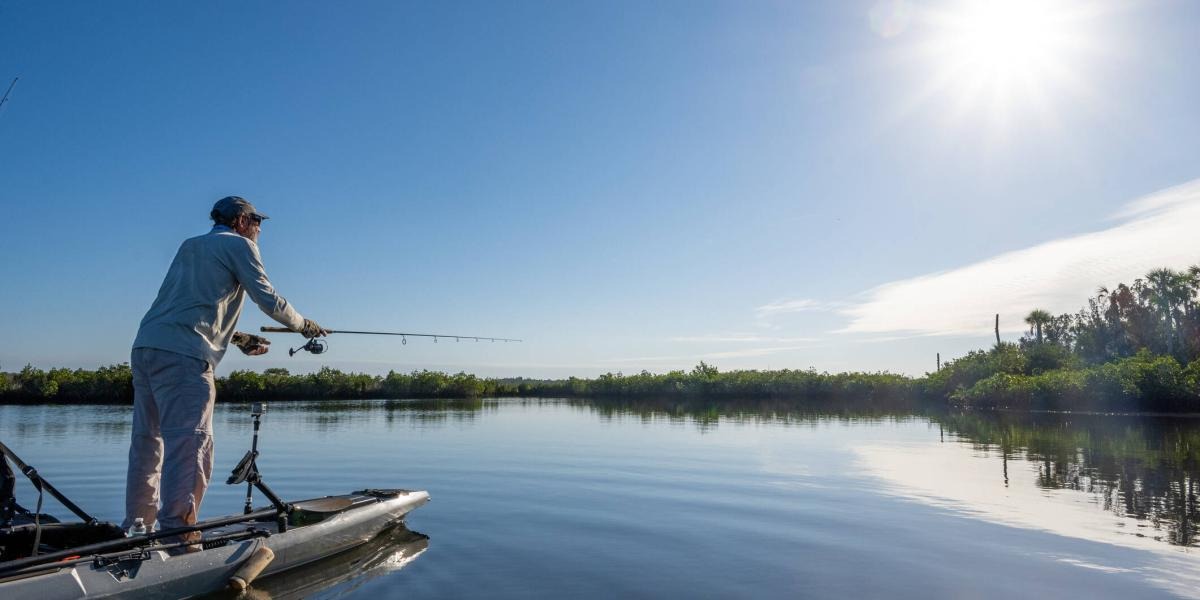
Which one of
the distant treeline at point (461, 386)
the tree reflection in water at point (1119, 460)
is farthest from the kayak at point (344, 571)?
the distant treeline at point (461, 386)

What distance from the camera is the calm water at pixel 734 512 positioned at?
6.34 m

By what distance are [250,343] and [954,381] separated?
61167 mm

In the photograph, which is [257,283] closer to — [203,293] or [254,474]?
[203,293]

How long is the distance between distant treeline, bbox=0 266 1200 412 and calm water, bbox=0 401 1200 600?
22727 millimetres

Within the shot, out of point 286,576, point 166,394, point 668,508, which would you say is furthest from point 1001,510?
point 166,394

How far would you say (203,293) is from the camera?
214 inches

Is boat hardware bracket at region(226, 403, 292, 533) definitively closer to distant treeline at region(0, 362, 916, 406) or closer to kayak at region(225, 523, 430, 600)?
kayak at region(225, 523, 430, 600)

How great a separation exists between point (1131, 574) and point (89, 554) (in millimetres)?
8893

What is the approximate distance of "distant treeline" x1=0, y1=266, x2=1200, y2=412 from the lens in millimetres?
39966

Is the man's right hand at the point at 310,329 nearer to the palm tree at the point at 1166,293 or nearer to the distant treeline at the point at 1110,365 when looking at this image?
the distant treeline at the point at 1110,365

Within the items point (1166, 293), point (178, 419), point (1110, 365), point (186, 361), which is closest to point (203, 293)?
point (186, 361)

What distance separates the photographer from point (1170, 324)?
203ft

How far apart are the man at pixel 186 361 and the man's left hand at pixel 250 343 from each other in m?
0.66

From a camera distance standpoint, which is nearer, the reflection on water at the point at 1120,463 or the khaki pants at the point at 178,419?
the khaki pants at the point at 178,419
